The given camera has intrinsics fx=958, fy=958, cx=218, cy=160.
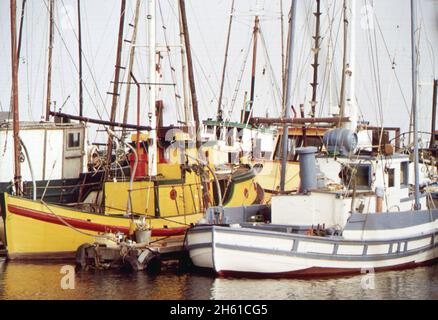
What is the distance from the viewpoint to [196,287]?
2375 centimetres

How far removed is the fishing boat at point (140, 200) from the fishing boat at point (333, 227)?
10.7ft

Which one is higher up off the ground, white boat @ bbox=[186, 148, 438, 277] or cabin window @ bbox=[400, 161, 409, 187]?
cabin window @ bbox=[400, 161, 409, 187]

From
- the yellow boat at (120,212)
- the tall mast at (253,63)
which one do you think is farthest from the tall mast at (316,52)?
the yellow boat at (120,212)

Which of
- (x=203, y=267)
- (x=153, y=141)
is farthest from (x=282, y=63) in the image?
(x=203, y=267)

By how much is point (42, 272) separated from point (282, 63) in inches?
850

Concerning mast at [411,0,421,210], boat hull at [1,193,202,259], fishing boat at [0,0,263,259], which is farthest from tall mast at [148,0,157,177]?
mast at [411,0,421,210]

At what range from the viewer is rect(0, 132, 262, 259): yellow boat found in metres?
28.4

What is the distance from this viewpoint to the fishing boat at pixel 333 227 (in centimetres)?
2445

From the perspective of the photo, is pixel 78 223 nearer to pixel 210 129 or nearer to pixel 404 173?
pixel 404 173

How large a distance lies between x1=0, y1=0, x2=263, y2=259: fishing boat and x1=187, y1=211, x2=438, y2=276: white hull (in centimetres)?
401

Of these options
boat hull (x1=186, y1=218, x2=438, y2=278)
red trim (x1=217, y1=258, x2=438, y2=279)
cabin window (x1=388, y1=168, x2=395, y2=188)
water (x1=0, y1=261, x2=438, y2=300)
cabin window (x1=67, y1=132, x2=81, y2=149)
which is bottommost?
water (x1=0, y1=261, x2=438, y2=300)

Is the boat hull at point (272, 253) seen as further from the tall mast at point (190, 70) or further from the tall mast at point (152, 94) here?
the tall mast at point (190, 70)

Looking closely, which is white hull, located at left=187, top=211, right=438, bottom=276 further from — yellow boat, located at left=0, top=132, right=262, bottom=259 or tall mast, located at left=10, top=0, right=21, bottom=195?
tall mast, located at left=10, top=0, right=21, bottom=195

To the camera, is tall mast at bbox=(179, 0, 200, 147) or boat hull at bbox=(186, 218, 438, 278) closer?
boat hull at bbox=(186, 218, 438, 278)
